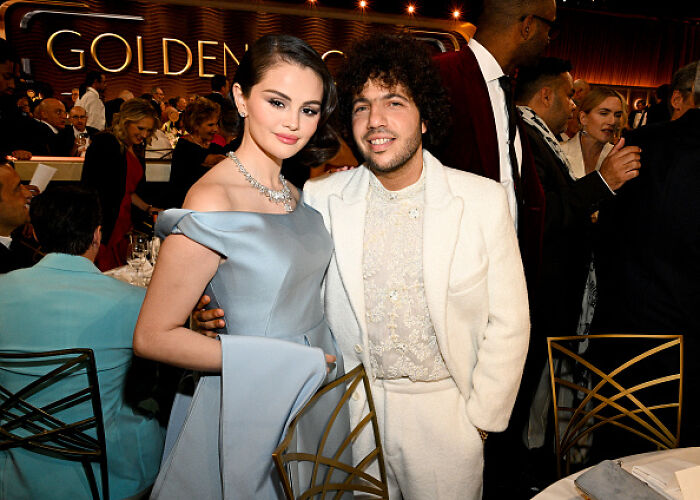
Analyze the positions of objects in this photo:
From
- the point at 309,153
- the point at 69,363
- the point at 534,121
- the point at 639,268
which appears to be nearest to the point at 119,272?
the point at 69,363

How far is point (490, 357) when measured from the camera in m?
1.68

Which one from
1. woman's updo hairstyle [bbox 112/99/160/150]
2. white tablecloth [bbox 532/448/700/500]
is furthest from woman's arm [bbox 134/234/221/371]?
woman's updo hairstyle [bbox 112/99/160/150]

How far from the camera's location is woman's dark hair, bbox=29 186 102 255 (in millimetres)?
2033

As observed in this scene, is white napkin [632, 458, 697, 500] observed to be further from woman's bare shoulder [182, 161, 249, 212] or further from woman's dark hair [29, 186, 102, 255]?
woman's dark hair [29, 186, 102, 255]

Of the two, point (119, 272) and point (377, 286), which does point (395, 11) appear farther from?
point (377, 286)

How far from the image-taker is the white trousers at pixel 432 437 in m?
1.71

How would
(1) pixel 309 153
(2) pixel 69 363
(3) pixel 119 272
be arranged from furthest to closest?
(3) pixel 119 272 < (1) pixel 309 153 < (2) pixel 69 363

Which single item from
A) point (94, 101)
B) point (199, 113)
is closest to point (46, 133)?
point (199, 113)

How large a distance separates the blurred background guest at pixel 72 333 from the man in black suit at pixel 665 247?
217 cm

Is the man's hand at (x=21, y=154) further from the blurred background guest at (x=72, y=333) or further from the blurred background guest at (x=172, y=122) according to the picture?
the blurred background guest at (x=72, y=333)

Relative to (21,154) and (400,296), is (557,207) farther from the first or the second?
(21,154)

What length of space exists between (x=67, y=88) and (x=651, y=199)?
12.0 m

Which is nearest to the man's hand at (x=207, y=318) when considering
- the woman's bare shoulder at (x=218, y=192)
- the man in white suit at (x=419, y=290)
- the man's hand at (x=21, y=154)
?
the woman's bare shoulder at (x=218, y=192)

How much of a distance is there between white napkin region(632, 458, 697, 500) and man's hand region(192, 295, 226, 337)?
3.89 ft
